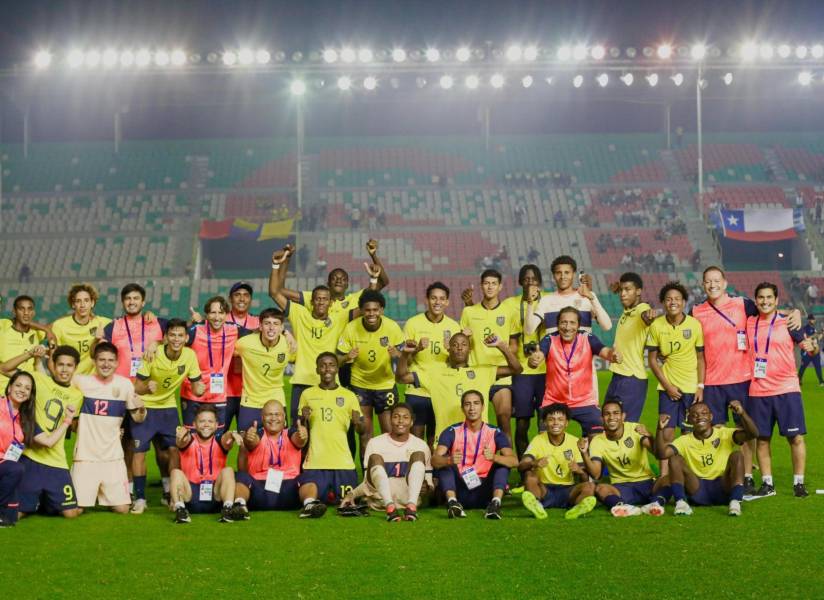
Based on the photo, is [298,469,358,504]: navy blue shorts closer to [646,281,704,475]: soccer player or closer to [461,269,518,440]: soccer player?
[461,269,518,440]: soccer player

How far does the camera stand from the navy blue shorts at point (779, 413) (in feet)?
31.9

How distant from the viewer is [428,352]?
1027 centimetres

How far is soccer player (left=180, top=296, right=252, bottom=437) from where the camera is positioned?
33.9ft

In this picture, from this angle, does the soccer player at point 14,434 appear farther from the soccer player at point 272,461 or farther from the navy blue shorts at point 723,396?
the navy blue shorts at point 723,396

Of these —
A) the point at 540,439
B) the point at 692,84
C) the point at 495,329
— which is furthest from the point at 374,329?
the point at 692,84

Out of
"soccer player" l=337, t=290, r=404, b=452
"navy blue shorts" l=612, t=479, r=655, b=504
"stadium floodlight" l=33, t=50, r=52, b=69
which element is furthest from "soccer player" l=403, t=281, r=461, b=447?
"stadium floodlight" l=33, t=50, r=52, b=69

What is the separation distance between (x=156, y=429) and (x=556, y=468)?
3681mm

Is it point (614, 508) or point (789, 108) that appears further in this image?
point (789, 108)

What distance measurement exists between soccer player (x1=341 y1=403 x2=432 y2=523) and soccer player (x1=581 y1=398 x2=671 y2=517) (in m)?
1.44

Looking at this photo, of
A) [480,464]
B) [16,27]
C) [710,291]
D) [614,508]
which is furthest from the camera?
[16,27]

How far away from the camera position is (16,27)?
38.6 m

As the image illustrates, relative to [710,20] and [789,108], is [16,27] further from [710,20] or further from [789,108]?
[789,108]

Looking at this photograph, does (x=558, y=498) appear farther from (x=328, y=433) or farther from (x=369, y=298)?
(x=369, y=298)

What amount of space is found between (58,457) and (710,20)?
3689cm
